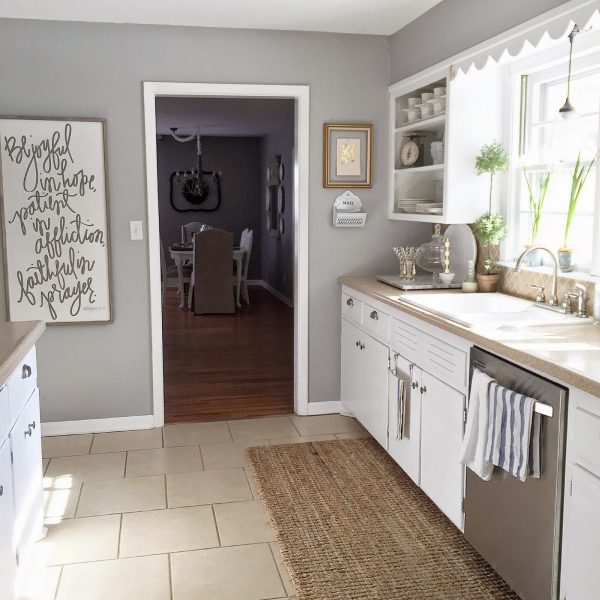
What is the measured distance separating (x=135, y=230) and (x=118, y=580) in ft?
6.80

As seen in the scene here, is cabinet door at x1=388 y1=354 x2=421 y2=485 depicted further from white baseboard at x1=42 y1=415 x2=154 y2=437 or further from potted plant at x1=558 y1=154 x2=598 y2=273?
white baseboard at x1=42 y1=415 x2=154 y2=437

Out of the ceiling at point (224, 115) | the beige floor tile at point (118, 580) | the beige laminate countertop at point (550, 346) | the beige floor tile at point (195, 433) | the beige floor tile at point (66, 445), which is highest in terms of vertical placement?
the ceiling at point (224, 115)

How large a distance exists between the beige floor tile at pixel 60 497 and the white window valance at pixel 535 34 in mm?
2675

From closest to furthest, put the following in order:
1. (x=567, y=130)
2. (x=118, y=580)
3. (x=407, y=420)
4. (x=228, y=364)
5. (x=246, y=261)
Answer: (x=567, y=130), (x=118, y=580), (x=407, y=420), (x=228, y=364), (x=246, y=261)

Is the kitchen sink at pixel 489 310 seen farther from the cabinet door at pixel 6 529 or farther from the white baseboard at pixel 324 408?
the cabinet door at pixel 6 529

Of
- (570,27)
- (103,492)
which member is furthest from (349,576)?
(570,27)

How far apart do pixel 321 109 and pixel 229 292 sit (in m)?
4.27

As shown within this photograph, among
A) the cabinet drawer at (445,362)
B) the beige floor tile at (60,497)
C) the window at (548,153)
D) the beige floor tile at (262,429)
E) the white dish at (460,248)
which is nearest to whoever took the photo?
the cabinet drawer at (445,362)

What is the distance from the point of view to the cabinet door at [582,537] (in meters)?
1.87

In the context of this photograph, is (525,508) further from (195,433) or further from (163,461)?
(195,433)

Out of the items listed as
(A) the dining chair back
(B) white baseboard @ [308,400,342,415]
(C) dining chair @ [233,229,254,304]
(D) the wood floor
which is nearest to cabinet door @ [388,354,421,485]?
(B) white baseboard @ [308,400,342,415]

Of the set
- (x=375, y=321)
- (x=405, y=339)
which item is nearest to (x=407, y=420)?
(x=405, y=339)

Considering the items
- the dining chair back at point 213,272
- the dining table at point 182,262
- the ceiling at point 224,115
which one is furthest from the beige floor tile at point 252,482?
the dining table at point 182,262

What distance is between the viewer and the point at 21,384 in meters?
2.45
